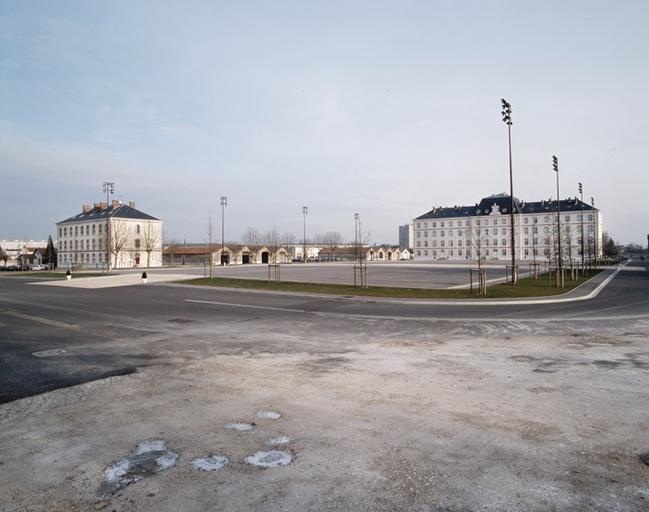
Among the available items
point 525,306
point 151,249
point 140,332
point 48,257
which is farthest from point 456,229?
point 140,332

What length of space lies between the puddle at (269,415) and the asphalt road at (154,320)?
3.76 metres

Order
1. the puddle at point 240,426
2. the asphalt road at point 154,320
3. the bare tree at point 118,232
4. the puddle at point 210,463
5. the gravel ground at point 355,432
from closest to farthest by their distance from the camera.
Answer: the gravel ground at point 355,432 → the puddle at point 210,463 → the puddle at point 240,426 → the asphalt road at point 154,320 → the bare tree at point 118,232

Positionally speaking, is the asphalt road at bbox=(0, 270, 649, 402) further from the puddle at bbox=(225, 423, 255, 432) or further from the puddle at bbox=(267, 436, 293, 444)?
the puddle at bbox=(267, 436, 293, 444)

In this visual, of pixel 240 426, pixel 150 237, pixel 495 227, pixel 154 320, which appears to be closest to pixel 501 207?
pixel 495 227

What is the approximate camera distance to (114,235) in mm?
77562

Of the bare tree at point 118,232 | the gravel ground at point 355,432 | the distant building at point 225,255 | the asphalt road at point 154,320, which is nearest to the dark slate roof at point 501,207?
the distant building at point 225,255

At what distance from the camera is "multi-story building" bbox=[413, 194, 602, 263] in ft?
365

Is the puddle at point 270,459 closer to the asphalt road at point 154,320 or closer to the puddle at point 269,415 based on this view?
the puddle at point 269,415

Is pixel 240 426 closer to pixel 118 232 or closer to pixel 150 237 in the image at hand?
pixel 118 232

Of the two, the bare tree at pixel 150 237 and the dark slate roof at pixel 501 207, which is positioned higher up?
the dark slate roof at pixel 501 207

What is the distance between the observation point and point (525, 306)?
59.8ft

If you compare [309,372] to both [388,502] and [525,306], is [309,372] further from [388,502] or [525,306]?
[525,306]

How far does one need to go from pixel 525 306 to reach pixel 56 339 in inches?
682

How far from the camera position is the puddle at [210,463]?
169 inches
